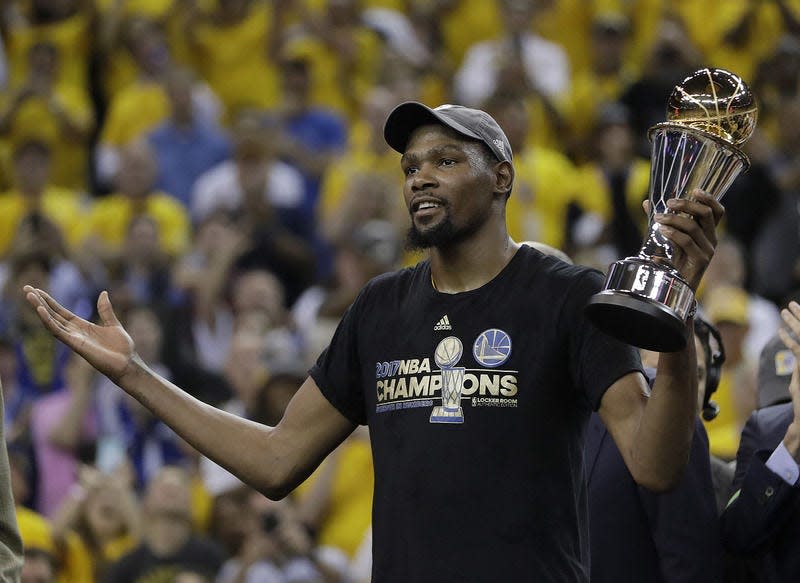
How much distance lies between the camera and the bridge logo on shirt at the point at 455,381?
3.56 metres

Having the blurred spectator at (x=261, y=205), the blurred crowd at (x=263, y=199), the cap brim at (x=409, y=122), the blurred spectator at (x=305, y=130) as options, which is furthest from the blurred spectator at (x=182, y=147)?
the cap brim at (x=409, y=122)

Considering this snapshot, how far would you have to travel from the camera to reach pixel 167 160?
11.3 m

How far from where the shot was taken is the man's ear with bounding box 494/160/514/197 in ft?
12.4

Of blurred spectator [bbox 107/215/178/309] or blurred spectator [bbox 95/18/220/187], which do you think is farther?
blurred spectator [bbox 95/18/220/187]

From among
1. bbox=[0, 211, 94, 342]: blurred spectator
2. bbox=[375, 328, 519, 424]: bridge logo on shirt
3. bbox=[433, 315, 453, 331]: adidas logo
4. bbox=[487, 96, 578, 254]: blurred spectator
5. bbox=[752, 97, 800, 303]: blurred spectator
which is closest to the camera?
bbox=[375, 328, 519, 424]: bridge logo on shirt

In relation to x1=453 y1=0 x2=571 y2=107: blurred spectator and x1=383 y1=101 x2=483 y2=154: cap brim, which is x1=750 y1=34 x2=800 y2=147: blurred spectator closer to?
x1=453 y1=0 x2=571 y2=107: blurred spectator

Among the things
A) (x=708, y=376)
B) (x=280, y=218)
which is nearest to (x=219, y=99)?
(x=280, y=218)

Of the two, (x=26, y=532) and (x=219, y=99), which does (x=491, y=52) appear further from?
(x=26, y=532)

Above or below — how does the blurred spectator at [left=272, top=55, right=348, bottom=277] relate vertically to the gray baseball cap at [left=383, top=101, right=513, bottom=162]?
above

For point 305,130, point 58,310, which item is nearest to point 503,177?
point 58,310

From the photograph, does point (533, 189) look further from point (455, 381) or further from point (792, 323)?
point (455, 381)

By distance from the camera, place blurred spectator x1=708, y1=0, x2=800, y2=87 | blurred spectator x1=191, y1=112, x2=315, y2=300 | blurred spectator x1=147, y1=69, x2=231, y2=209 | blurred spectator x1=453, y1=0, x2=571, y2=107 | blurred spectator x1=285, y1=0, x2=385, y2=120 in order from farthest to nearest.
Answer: blurred spectator x1=708, y1=0, x2=800, y2=87 → blurred spectator x1=285, y1=0, x2=385, y2=120 → blurred spectator x1=453, y1=0, x2=571, y2=107 → blurred spectator x1=147, y1=69, x2=231, y2=209 → blurred spectator x1=191, y1=112, x2=315, y2=300

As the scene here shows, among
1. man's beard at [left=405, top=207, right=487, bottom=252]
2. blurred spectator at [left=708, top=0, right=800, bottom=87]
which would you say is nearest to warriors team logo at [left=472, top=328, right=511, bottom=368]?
man's beard at [left=405, top=207, right=487, bottom=252]

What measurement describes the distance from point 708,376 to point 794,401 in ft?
1.50
